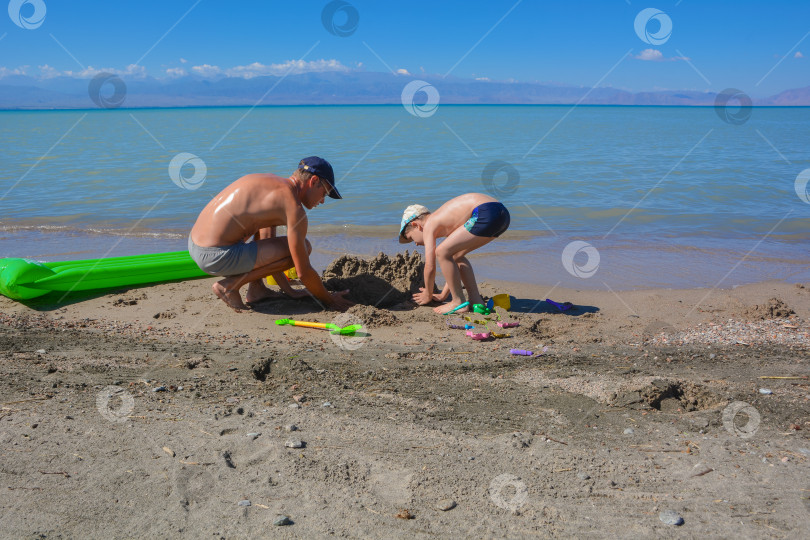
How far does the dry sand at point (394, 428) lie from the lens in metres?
2.58

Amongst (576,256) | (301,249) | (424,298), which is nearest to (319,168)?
(301,249)

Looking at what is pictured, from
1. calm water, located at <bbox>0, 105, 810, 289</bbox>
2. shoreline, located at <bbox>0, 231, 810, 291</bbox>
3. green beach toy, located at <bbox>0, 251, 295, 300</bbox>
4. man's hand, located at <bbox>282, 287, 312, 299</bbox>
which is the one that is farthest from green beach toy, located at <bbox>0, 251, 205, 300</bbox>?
calm water, located at <bbox>0, 105, 810, 289</bbox>

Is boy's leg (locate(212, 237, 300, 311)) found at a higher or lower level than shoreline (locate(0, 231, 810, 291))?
lower

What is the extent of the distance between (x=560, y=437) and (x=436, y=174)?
13202 mm

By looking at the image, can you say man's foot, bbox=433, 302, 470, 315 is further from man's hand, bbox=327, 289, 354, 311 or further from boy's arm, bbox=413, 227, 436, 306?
man's hand, bbox=327, 289, 354, 311

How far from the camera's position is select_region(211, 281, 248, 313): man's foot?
17.8 feet

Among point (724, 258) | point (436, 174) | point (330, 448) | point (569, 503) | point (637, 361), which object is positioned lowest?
point (569, 503)

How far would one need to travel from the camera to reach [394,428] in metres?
3.31

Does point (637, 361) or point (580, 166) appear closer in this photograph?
point (637, 361)

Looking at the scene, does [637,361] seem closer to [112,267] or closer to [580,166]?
[112,267]

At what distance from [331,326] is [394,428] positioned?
5.97ft

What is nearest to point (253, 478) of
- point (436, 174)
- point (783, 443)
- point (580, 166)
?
point (783, 443)

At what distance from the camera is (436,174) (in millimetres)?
16016

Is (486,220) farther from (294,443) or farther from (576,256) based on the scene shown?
(576,256)
